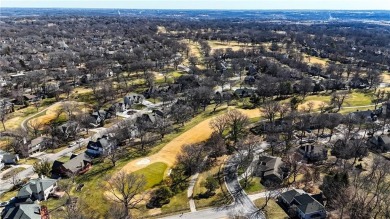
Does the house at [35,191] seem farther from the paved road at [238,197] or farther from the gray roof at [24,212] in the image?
the paved road at [238,197]

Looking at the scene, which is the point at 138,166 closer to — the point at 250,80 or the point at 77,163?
the point at 77,163

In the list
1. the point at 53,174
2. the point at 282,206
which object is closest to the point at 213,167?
the point at 282,206

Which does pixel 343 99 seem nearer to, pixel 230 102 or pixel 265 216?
pixel 230 102

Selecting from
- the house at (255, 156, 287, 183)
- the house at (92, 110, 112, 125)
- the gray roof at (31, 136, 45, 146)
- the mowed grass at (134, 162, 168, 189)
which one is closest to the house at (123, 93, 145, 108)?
the house at (92, 110, 112, 125)

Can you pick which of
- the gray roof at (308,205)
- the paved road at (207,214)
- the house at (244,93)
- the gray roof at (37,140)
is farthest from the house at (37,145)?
the house at (244,93)

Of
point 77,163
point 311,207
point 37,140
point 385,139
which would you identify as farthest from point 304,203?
point 37,140
